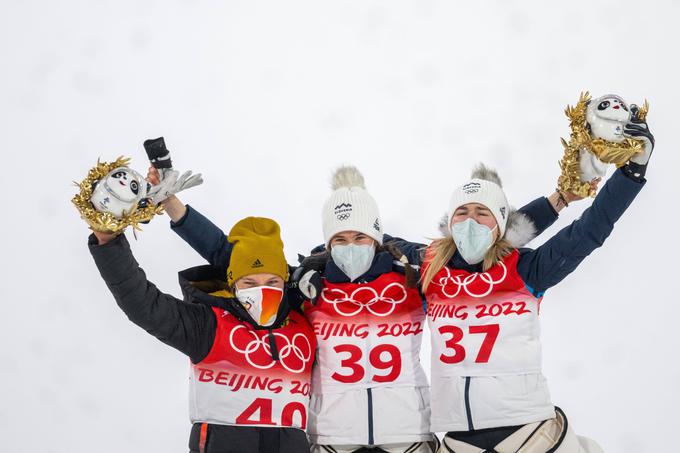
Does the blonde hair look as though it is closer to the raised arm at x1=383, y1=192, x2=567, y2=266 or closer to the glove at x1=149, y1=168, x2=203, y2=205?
the raised arm at x1=383, y1=192, x2=567, y2=266

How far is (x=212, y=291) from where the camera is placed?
153 inches

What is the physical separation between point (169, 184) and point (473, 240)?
1332 mm

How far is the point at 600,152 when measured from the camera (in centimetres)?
340

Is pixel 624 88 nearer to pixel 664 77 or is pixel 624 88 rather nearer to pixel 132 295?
pixel 664 77

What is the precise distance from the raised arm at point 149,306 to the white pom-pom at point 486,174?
1.41 metres

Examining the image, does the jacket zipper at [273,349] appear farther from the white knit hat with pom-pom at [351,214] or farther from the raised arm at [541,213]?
the raised arm at [541,213]

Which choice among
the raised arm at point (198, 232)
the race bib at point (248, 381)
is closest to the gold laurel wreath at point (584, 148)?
the race bib at point (248, 381)

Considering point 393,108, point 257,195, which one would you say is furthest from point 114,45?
point 393,108

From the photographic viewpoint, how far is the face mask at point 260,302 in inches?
141

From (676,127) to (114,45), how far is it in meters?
5.06

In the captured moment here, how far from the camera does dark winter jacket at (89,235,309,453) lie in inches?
127

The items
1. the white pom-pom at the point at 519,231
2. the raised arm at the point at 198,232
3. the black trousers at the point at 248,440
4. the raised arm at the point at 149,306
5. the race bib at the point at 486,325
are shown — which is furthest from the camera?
the raised arm at the point at 198,232

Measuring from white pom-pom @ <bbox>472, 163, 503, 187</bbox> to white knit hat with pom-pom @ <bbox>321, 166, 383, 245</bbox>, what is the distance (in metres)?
0.52

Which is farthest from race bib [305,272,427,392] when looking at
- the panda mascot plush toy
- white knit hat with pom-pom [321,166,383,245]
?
the panda mascot plush toy
